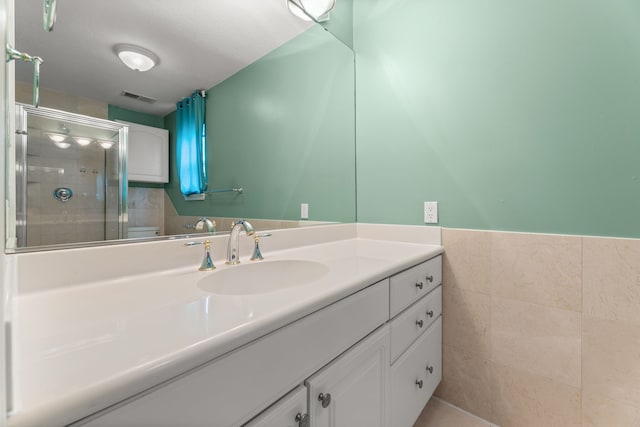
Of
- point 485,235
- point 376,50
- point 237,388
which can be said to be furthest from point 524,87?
point 237,388

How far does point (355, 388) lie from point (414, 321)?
1.44ft

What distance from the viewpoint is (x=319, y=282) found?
772 mm

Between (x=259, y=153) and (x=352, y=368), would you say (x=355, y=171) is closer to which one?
(x=259, y=153)

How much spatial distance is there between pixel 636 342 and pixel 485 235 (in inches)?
23.0

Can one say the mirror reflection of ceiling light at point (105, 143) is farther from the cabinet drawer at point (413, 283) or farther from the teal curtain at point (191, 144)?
the cabinet drawer at point (413, 283)

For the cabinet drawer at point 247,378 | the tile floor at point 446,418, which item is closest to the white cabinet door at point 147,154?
the cabinet drawer at point 247,378

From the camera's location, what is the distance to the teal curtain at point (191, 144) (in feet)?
3.29

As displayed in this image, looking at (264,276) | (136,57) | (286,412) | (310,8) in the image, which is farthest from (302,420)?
(310,8)

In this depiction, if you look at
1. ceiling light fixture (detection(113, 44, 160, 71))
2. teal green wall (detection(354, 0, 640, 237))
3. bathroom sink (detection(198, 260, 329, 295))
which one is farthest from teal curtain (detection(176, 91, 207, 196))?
teal green wall (detection(354, 0, 640, 237))

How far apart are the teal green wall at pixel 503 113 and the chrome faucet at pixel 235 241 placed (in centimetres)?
85

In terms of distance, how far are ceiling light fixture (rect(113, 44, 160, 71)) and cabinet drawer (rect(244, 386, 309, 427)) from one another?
104 centimetres

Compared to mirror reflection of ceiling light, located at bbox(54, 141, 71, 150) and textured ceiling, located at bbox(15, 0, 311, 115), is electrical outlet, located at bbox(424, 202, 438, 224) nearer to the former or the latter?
textured ceiling, located at bbox(15, 0, 311, 115)

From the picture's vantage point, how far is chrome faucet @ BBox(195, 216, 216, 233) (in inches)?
40.6

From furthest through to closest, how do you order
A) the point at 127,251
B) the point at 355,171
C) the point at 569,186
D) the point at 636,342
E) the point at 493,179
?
the point at 355,171 < the point at 493,179 < the point at 569,186 < the point at 636,342 < the point at 127,251
